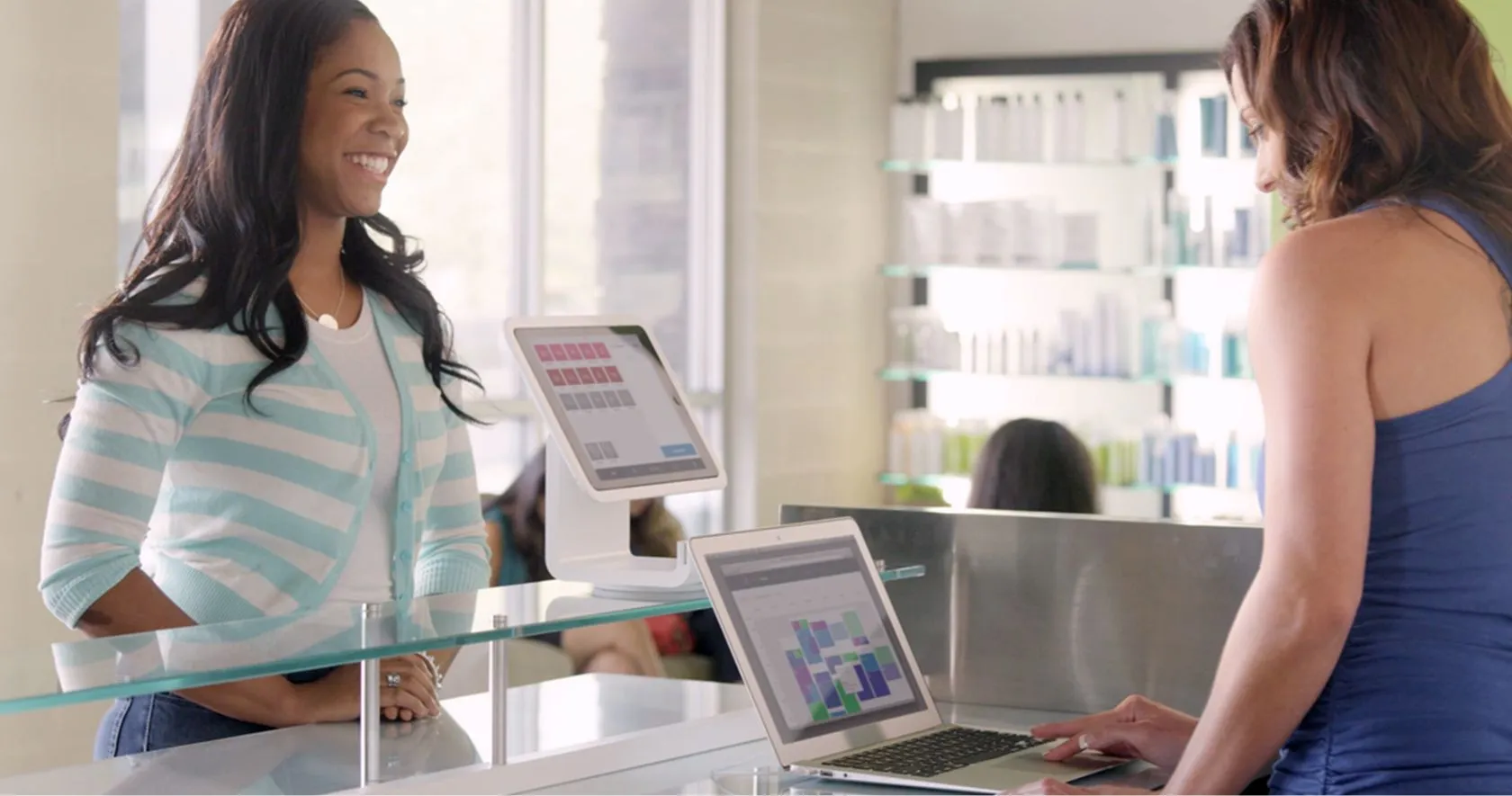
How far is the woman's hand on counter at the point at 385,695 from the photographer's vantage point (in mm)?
1892

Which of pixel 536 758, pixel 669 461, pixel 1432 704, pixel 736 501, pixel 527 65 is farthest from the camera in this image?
pixel 736 501

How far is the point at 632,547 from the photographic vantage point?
4543 millimetres

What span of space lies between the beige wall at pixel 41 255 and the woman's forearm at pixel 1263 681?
2.93 metres

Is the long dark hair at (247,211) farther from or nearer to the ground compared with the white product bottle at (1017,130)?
nearer to the ground

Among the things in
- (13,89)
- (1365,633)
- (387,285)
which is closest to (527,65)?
(13,89)

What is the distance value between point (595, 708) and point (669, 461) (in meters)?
0.29

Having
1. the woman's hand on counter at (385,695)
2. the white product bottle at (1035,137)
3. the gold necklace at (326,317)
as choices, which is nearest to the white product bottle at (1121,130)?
the white product bottle at (1035,137)

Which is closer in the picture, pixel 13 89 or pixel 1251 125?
pixel 1251 125

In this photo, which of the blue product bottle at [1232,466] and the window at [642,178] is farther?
the blue product bottle at [1232,466]

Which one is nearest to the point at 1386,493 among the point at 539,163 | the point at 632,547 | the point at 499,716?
the point at 499,716

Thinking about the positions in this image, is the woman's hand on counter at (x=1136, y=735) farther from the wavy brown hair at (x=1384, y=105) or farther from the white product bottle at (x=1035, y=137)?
Result: the white product bottle at (x=1035, y=137)

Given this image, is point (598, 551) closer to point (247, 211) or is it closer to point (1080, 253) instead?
point (247, 211)

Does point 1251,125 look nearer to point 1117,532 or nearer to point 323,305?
point 1117,532

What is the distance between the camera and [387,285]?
220 centimetres
